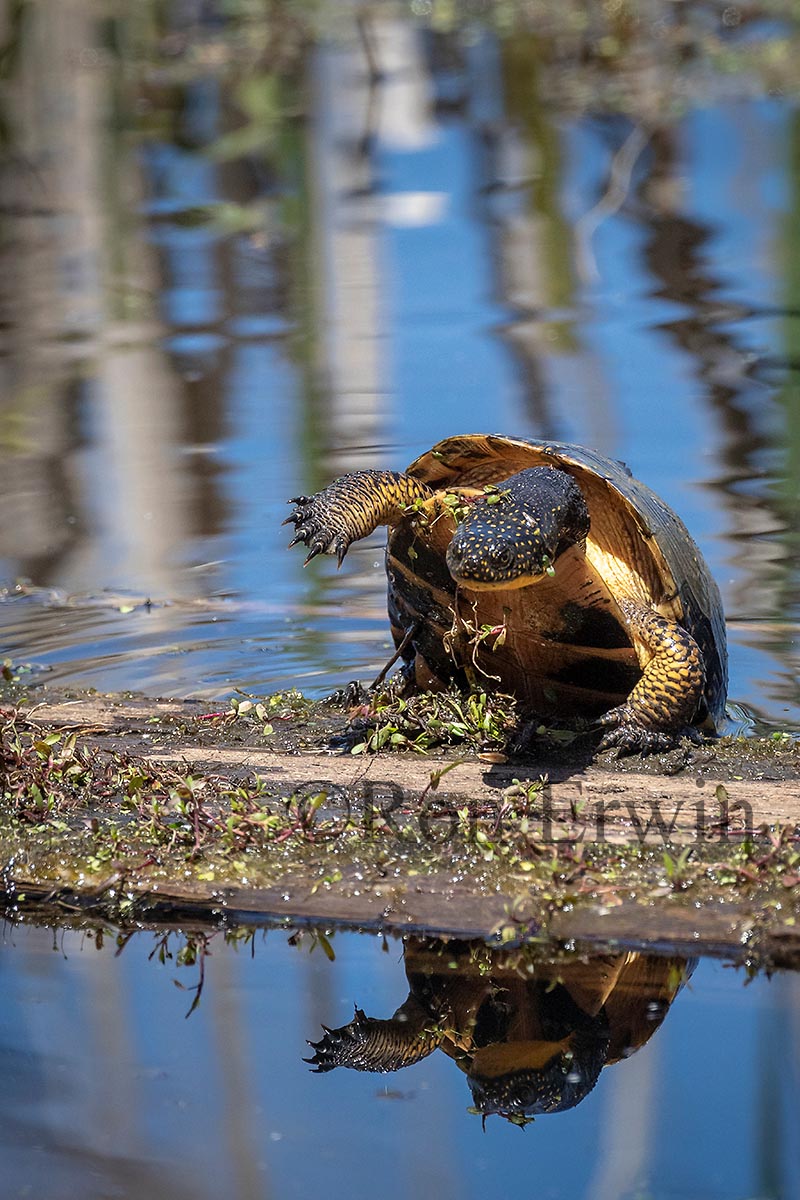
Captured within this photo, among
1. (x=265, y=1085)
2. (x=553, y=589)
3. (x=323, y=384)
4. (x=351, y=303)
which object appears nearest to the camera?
(x=265, y=1085)

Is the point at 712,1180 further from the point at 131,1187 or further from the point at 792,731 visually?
the point at 792,731

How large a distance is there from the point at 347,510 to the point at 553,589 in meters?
0.68

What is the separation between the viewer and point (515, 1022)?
10.5ft

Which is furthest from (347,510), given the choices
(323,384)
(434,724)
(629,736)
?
(323,384)

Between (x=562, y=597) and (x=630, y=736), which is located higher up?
(x=562, y=597)

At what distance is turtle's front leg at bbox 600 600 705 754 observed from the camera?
14.1 feet

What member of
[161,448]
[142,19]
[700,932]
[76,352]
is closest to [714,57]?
[142,19]

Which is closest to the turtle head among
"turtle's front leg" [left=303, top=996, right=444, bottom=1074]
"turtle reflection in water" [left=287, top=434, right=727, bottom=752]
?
"turtle reflection in water" [left=287, top=434, right=727, bottom=752]

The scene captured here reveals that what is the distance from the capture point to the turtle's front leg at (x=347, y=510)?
14.1 ft

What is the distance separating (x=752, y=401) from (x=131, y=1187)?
7.06 meters

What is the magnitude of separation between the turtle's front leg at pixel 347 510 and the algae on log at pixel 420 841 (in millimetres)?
586
